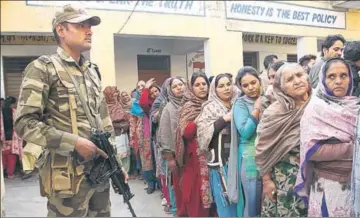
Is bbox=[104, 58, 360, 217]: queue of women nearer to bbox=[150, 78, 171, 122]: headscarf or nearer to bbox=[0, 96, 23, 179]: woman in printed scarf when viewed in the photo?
bbox=[150, 78, 171, 122]: headscarf

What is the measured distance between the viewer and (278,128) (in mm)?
1761

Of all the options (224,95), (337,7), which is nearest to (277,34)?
(224,95)

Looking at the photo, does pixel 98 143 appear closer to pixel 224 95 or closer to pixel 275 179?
pixel 275 179

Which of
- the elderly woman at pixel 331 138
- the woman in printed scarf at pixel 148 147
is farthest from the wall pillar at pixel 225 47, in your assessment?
the elderly woman at pixel 331 138

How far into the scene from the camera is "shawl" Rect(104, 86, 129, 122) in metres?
2.79

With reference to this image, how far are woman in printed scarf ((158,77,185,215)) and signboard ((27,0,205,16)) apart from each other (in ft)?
5.42

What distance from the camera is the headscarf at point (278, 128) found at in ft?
5.71

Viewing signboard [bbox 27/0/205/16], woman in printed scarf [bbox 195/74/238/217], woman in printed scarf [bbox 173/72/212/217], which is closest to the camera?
woman in printed scarf [bbox 195/74/238/217]

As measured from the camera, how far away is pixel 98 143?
Answer: 1.54m

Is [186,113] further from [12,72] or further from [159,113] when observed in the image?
[12,72]

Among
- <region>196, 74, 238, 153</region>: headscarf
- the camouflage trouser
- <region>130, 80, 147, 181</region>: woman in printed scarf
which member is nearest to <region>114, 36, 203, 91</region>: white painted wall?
<region>196, 74, 238, 153</region>: headscarf

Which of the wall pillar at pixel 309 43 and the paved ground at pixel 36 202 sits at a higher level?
the wall pillar at pixel 309 43

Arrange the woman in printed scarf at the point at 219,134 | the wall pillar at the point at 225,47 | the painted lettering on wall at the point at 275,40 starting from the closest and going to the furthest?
the woman in printed scarf at the point at 219,134, the painted lettering on wall at the point at 275,40, the wall pillar at the point at 225,47

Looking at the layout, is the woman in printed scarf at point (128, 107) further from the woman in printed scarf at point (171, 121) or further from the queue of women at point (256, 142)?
the woman in printed scarf at point (171, 121)
